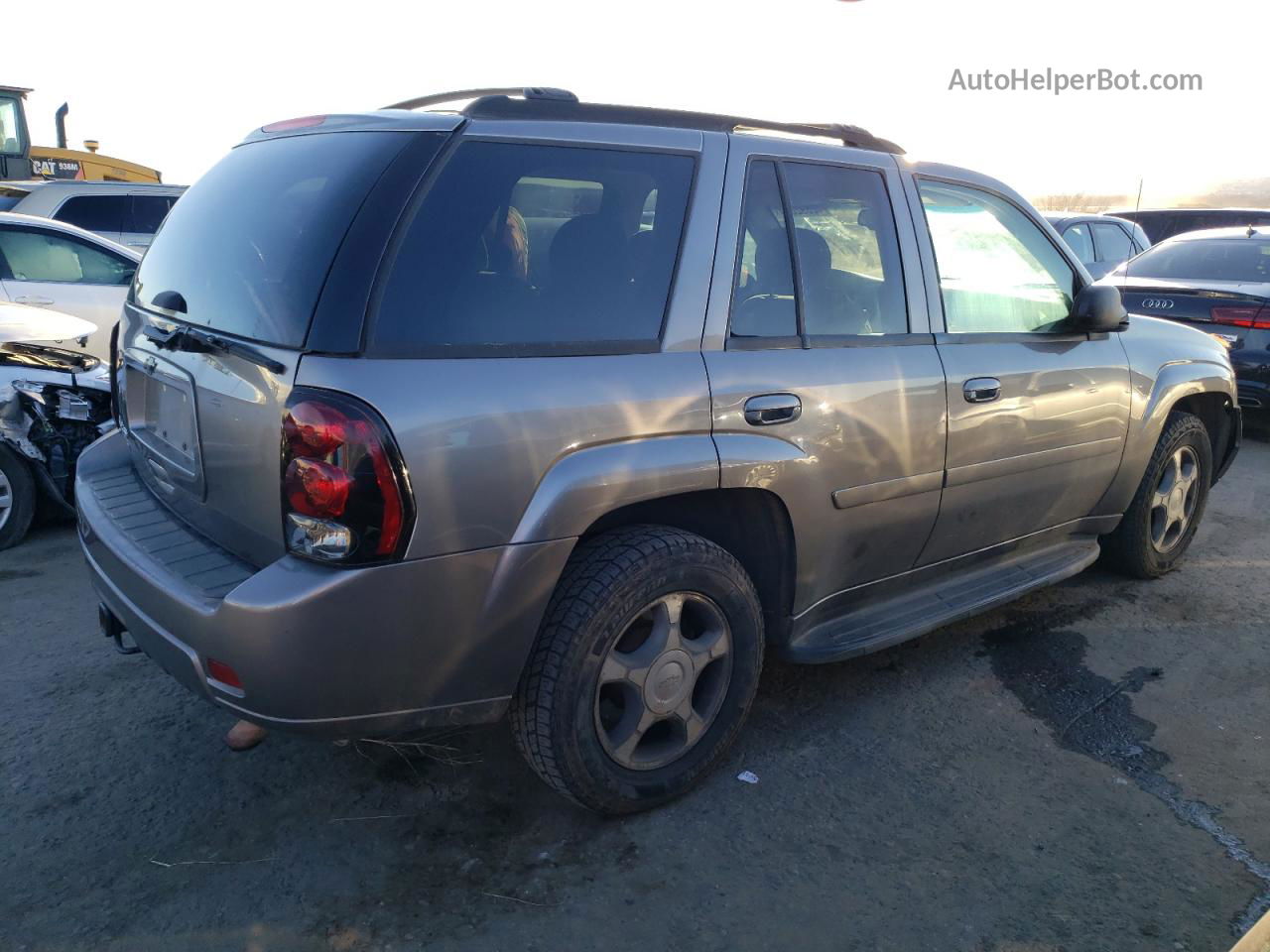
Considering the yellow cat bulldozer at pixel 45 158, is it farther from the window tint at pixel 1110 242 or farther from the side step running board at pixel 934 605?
the side step running board at pixel 934 605

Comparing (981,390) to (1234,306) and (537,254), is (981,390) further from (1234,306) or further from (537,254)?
→ (1234,306)

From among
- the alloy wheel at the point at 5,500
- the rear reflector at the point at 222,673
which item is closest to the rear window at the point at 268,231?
the rear reflector at the point at 222,673

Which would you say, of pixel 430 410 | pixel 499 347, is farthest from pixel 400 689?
A: pixel 499 347

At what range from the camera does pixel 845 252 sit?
133 inches

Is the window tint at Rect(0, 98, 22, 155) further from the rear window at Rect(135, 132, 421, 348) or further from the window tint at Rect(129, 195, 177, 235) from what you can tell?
the rear window at Rect(135, 132, 421, 348)

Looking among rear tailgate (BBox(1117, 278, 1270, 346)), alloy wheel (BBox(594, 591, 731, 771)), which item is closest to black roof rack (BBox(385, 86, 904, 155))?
alloy wheel (BBox(594, 591, 731, 771))

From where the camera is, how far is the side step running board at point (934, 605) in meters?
3.28

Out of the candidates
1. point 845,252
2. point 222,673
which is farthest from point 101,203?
point 222,673

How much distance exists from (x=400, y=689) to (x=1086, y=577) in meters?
3.71

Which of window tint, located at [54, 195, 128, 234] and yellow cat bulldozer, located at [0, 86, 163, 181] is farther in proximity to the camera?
yellow cat bulldozer, located at [0, 86, 163, 181]

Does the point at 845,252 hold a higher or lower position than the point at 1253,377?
higher

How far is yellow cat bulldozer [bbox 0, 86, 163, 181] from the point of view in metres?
14.9

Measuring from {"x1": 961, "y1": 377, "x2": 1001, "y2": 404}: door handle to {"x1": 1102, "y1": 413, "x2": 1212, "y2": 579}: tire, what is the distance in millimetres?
1423

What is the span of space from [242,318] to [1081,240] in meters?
11.1
